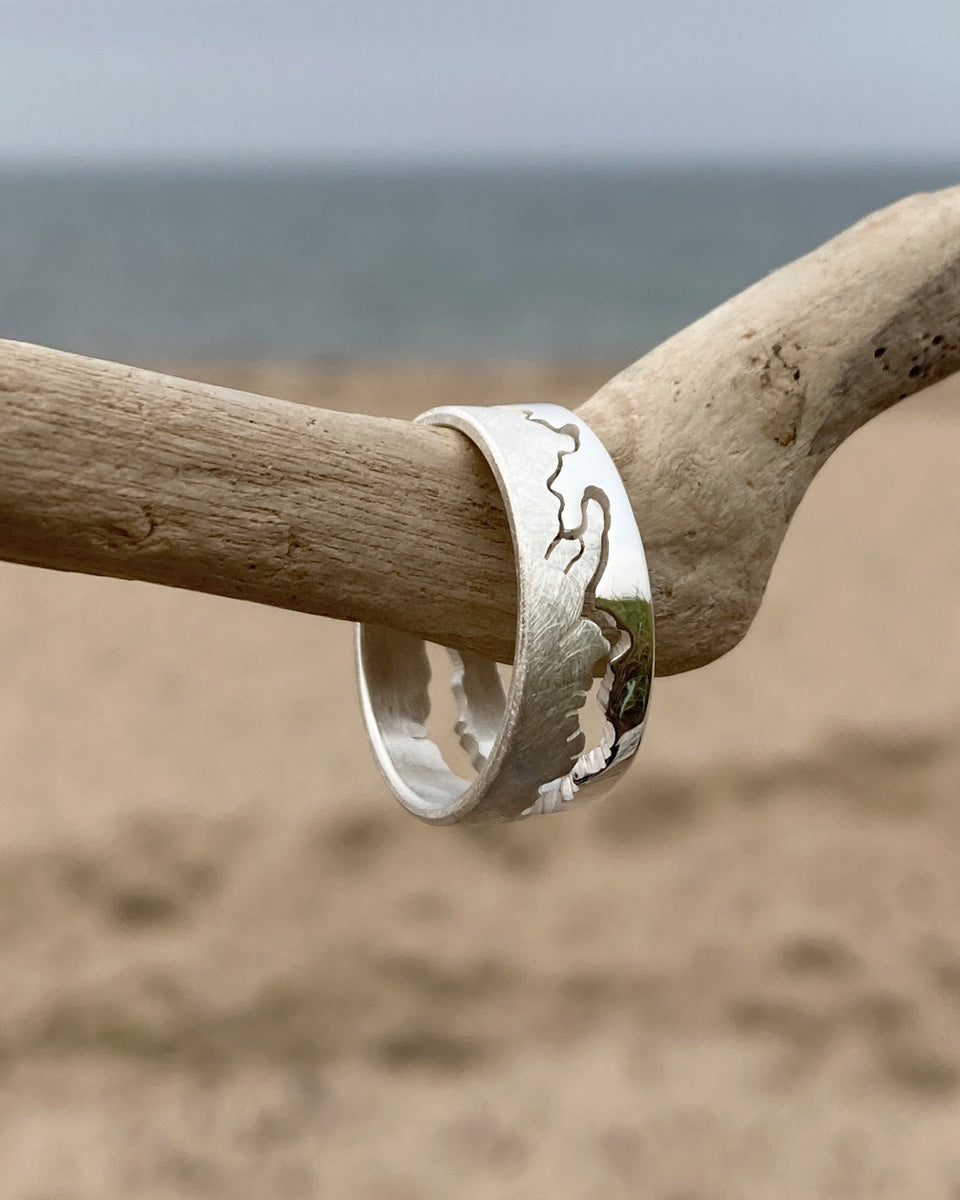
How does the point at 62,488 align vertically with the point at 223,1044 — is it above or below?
above

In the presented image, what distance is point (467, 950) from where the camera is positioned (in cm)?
215

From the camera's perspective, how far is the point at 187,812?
7.48ft

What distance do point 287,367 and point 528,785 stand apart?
5.34 m

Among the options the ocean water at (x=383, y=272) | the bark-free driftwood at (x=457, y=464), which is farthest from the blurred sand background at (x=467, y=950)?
the ocean water at (x=383, y=272)

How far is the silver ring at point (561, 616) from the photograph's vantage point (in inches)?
21.2

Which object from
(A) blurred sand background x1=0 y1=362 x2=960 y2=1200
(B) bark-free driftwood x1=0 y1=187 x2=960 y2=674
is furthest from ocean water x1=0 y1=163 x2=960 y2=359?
(B) bark-free driftwood x1=0 y1=187 x2=960 y2=674

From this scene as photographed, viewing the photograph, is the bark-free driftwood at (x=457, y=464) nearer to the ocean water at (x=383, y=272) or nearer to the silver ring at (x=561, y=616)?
the silver ring at (x=561, y=616)

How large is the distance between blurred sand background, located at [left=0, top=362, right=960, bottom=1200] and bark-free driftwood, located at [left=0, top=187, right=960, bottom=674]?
1.45 metres

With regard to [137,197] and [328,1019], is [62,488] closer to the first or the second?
[328,1019]

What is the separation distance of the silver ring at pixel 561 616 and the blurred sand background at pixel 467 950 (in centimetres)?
146

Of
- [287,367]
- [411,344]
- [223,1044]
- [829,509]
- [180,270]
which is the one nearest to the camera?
[223,1044]

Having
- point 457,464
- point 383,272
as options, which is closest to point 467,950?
point 457,464

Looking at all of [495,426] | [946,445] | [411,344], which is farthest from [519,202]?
[495,426]

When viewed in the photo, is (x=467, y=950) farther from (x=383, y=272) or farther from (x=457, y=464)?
(x=383, y=272)
